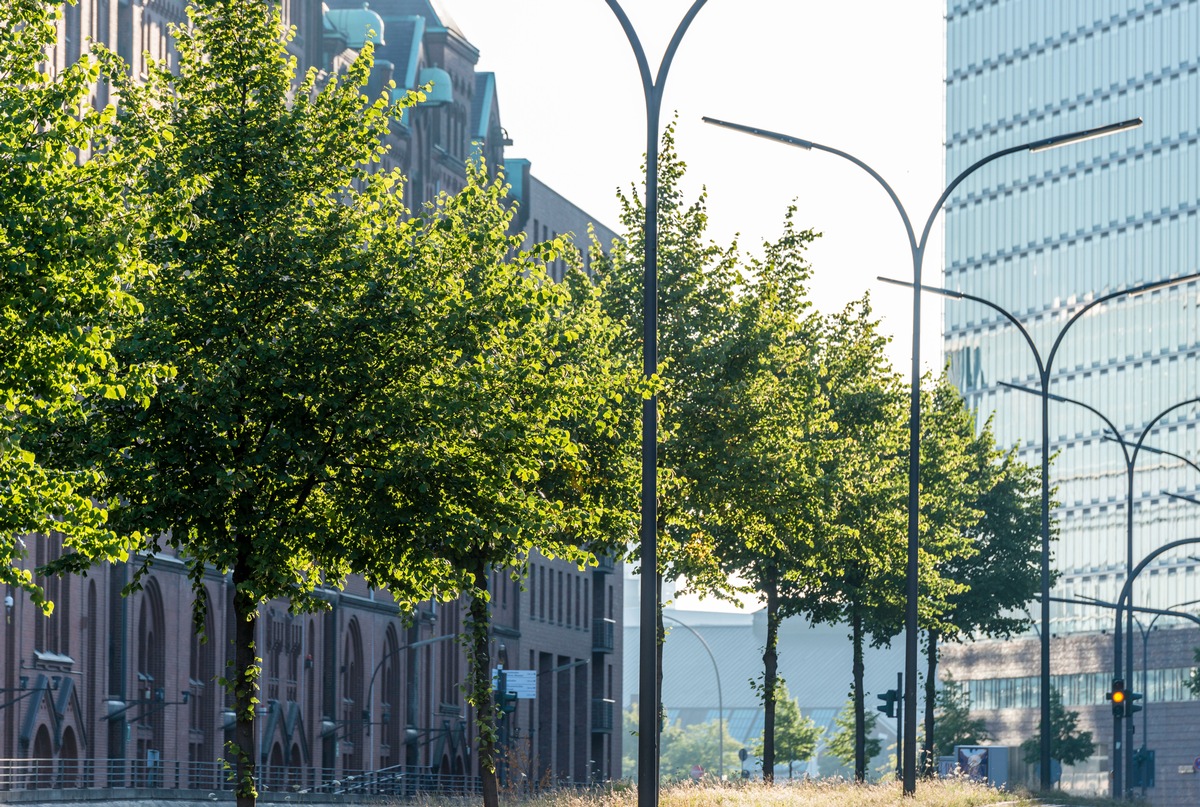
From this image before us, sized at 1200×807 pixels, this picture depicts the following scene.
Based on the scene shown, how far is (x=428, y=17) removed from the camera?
93125mm

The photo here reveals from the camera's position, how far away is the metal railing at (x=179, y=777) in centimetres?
5506

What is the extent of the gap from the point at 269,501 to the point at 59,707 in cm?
3762

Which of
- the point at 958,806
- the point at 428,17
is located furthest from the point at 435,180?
the point at 958,806

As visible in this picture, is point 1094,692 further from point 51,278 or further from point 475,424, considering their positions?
point 51,278

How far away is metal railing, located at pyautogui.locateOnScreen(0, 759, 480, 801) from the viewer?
55.1 meters

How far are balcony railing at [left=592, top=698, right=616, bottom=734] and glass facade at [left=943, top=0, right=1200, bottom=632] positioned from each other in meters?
34.2

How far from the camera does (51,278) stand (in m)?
17.8

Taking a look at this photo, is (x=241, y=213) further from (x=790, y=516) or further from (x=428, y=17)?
(x=428, y=17)

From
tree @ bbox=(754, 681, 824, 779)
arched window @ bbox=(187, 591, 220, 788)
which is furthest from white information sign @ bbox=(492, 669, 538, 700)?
tree @ bbox=(754, 681, 824, 779)

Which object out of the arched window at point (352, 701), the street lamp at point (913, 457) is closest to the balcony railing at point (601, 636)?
the arched window at point (352, 701)

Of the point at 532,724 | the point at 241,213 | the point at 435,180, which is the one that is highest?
the point at 435,180

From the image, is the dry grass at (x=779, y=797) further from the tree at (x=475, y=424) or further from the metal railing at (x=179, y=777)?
the metal railing at (x=179, y=777)

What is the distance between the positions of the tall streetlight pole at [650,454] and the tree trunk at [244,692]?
4044 mm

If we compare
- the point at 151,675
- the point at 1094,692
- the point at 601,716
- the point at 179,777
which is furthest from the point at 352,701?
the point at 1094,692
